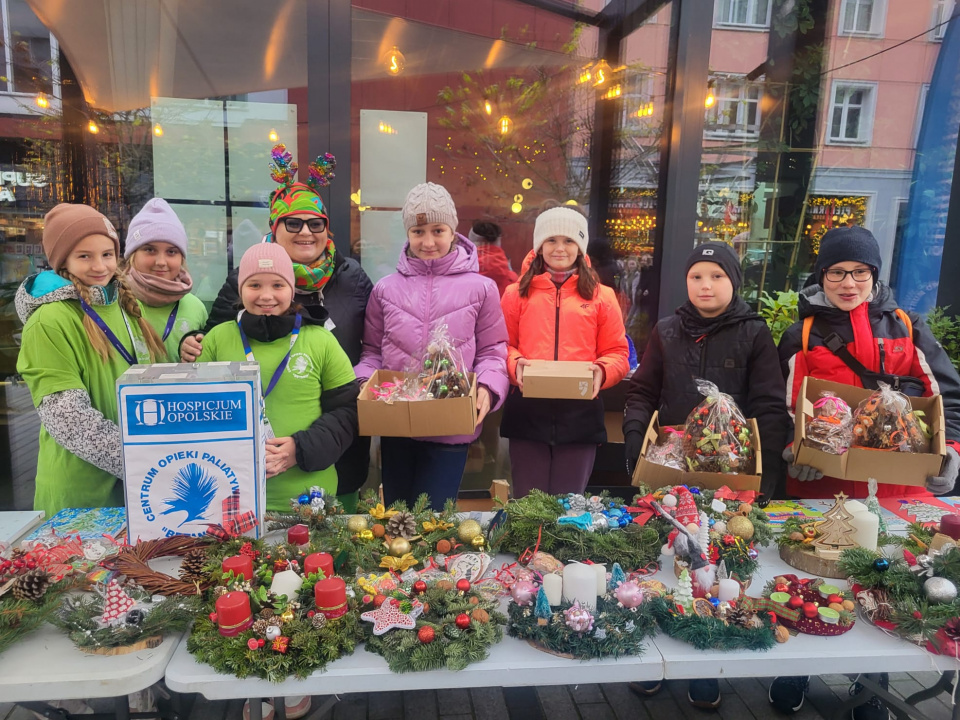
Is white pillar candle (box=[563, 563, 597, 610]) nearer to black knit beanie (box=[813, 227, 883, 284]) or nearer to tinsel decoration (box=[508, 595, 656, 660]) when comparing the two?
tinsel decoration (box=[508, 595, 656, 660])

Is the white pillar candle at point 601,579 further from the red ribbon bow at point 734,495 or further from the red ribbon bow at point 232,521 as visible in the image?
the red ribbon bow at point 232,521

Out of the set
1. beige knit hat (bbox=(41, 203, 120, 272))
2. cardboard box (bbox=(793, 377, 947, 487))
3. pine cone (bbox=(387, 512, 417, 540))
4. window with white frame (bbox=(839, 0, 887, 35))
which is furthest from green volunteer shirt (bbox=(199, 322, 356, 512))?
window with white frame (bbox=(839, 0, 887, 35))

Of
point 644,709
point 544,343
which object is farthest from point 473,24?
point 644,709

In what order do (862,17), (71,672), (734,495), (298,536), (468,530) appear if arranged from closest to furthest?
(71,672) < (298,536) < (468,530) < (734,495) < (862,17)

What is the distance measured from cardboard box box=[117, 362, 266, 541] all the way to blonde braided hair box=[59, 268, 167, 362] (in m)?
0.60

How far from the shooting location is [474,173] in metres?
5.38

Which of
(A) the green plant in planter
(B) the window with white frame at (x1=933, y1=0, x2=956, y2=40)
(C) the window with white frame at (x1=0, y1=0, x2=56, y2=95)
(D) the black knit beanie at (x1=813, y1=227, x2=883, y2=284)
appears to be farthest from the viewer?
(B) the window with white frame at (x1=933, y1=0, x2=956, y2=40)

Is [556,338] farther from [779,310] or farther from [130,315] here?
[779,310]

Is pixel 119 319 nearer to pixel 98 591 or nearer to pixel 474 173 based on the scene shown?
pixel 98 591

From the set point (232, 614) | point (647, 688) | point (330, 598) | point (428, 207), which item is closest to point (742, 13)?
point (428, 207)

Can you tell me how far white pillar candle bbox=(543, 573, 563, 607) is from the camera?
1742 millimetres

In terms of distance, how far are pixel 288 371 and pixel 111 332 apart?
0.70m

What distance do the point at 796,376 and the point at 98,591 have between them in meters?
2.90

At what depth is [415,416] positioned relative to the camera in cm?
244
